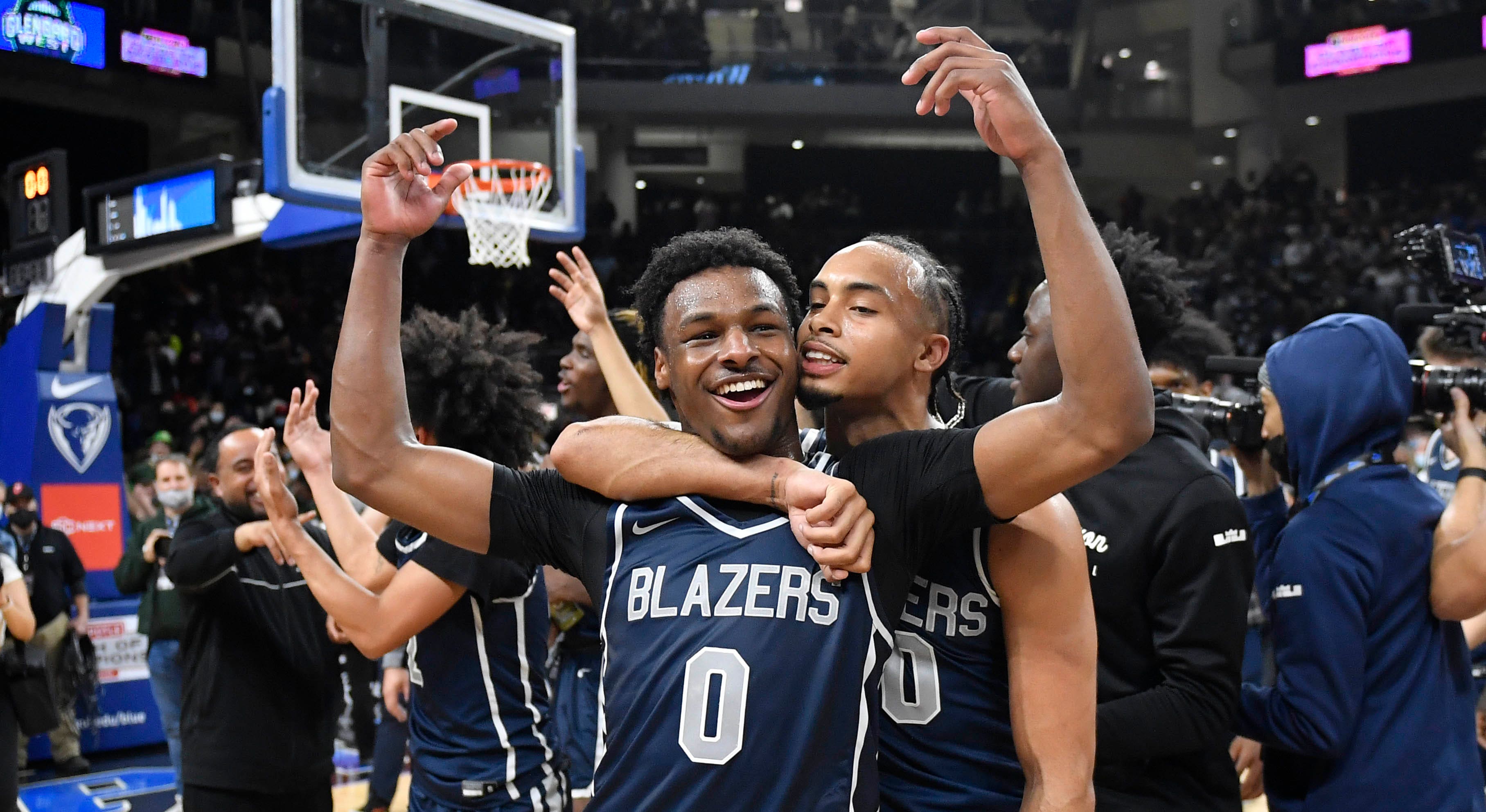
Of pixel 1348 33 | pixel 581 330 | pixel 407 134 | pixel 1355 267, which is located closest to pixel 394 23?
pixel 581 330

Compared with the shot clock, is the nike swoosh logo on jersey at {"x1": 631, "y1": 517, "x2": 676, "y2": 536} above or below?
below

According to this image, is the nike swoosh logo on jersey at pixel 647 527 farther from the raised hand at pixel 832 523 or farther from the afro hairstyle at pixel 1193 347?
the afro hairstyle at pixel 1193 347

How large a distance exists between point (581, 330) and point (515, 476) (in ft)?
7.24

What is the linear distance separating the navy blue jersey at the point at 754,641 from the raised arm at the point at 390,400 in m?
0.27

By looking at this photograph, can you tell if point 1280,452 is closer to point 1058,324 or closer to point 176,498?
point 1058,324

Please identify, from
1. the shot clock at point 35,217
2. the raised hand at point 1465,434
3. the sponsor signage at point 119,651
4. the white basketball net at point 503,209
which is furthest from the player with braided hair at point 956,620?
the shot clock at point 35,217

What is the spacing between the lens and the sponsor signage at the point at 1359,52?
63.4ft

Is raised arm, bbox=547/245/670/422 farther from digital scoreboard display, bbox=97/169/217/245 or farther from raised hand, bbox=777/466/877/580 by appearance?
digital scoreboard display, bbox=97/169/217/245

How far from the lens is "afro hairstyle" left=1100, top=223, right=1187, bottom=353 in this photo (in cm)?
325

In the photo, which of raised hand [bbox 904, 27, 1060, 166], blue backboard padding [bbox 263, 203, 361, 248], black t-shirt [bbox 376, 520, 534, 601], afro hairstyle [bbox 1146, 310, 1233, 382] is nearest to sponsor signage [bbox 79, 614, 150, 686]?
blue backboard padding [bbox 263, 203, 361, 248]

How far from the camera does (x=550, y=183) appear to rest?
25.6ft

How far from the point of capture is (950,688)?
2.15 meters

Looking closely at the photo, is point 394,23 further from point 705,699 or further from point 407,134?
point 705,699

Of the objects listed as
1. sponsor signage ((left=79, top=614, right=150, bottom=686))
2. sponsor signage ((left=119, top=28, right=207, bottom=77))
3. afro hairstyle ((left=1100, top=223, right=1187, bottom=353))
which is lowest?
sponsor signage ((left=79, top=614, right=150, bottom=686))
